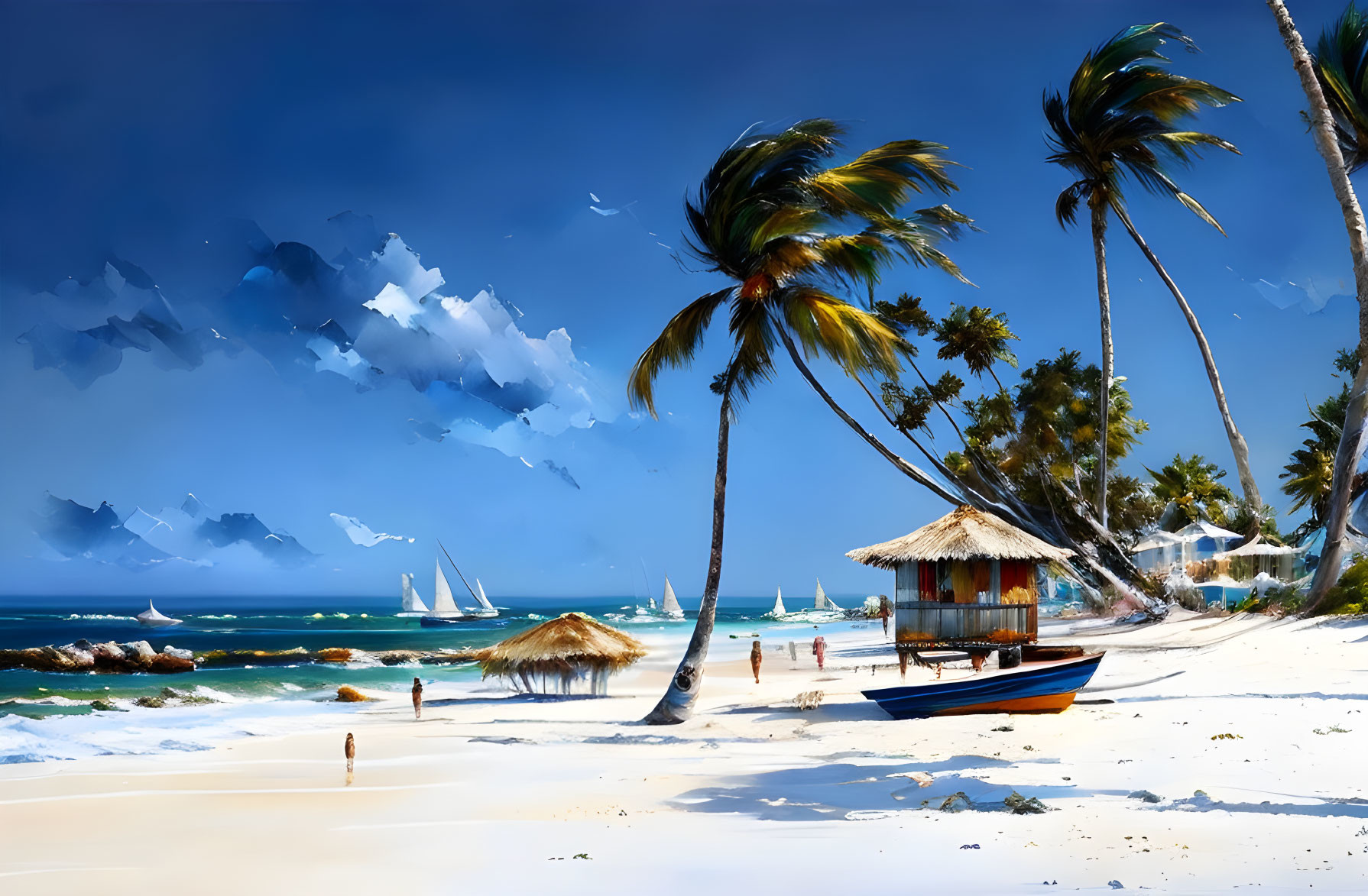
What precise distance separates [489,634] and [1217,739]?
62.1 meters

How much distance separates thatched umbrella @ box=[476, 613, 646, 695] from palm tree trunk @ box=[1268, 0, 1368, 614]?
12.7 m

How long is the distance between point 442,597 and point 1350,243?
236 ft

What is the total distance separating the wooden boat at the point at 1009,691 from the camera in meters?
13.0

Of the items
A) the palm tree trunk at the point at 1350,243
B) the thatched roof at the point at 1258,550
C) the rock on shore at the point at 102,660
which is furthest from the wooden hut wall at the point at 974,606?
the rock on shore at the point at 102,660

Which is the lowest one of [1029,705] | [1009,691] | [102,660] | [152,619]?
[152,619]

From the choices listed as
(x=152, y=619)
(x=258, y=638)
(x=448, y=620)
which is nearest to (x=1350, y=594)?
(x=258, y=638)

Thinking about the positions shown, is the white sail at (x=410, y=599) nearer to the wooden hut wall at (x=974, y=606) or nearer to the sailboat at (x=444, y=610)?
the sailboat at (x=444, y=610)

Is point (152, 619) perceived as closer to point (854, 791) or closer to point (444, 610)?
point (444, 610)

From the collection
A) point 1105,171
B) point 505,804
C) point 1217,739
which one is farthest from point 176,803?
point 1105,171

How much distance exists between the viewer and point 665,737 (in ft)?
47.6

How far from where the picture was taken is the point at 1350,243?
49.4 ft

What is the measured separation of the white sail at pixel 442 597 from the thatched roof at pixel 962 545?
2620 inches

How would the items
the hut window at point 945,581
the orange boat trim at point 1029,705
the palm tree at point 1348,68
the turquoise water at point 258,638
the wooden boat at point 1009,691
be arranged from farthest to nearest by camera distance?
the turquoise water at point 258,638 < the palm tree at point 1348,68 < the hut window at point 945,581 < the orange boat trim at point 1029,705 < the wooden boat at point 1009,691

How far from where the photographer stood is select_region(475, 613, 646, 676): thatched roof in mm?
21281
